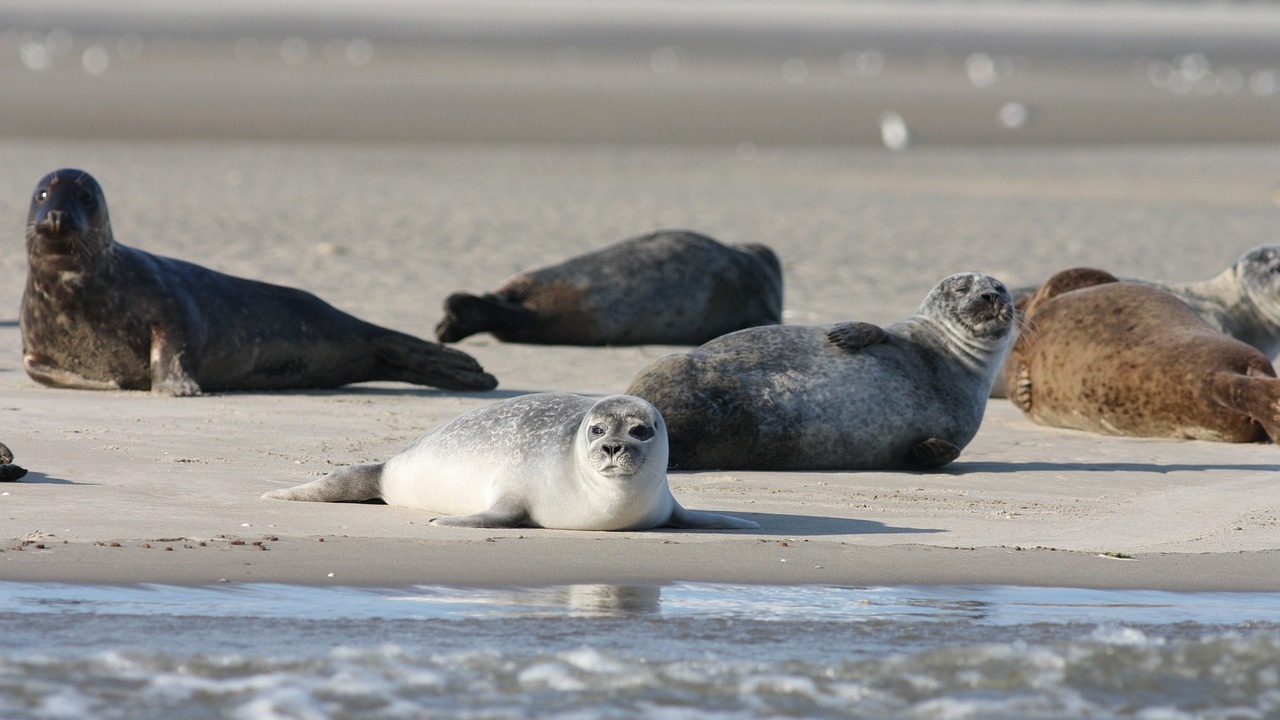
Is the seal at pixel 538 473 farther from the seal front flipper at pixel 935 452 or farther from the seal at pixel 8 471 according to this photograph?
the seal front flipper at pixel 935 452

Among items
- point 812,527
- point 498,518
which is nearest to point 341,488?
point 498,518

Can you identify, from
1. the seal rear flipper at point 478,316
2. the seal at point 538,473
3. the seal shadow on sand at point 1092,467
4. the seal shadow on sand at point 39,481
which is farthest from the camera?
the seal rear flipper at point 478,316

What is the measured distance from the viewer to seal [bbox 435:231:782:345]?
11.0 m

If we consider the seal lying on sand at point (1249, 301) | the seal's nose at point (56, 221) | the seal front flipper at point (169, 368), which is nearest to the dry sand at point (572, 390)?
the seal front flipper at point (169, 368)

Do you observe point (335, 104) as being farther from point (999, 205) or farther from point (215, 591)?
point (215, 591)

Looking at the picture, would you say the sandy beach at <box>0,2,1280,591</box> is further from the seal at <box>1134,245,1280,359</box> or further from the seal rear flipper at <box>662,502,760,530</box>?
the seal at <box>1134,245,1280,359</box>

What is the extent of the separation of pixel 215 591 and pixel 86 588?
0.32m

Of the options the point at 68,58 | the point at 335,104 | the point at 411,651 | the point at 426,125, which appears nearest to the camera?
the point at 411,651

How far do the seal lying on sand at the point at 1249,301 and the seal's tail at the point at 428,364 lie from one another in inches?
101

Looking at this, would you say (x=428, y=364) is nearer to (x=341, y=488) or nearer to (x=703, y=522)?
(x=341, y=488)

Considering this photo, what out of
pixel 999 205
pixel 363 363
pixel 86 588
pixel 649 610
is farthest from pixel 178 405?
pixel 999 205

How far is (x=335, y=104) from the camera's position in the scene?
34.6 meters

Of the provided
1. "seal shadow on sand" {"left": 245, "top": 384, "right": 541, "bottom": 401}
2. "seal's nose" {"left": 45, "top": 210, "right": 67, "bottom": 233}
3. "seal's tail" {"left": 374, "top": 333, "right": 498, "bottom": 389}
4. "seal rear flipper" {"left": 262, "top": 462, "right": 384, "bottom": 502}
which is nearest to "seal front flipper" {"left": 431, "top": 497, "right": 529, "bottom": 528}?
"seal rear flipper" {"left": 262, "top": 462, "right": 384, "bottom": 502}

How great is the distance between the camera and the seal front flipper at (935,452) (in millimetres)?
7020
